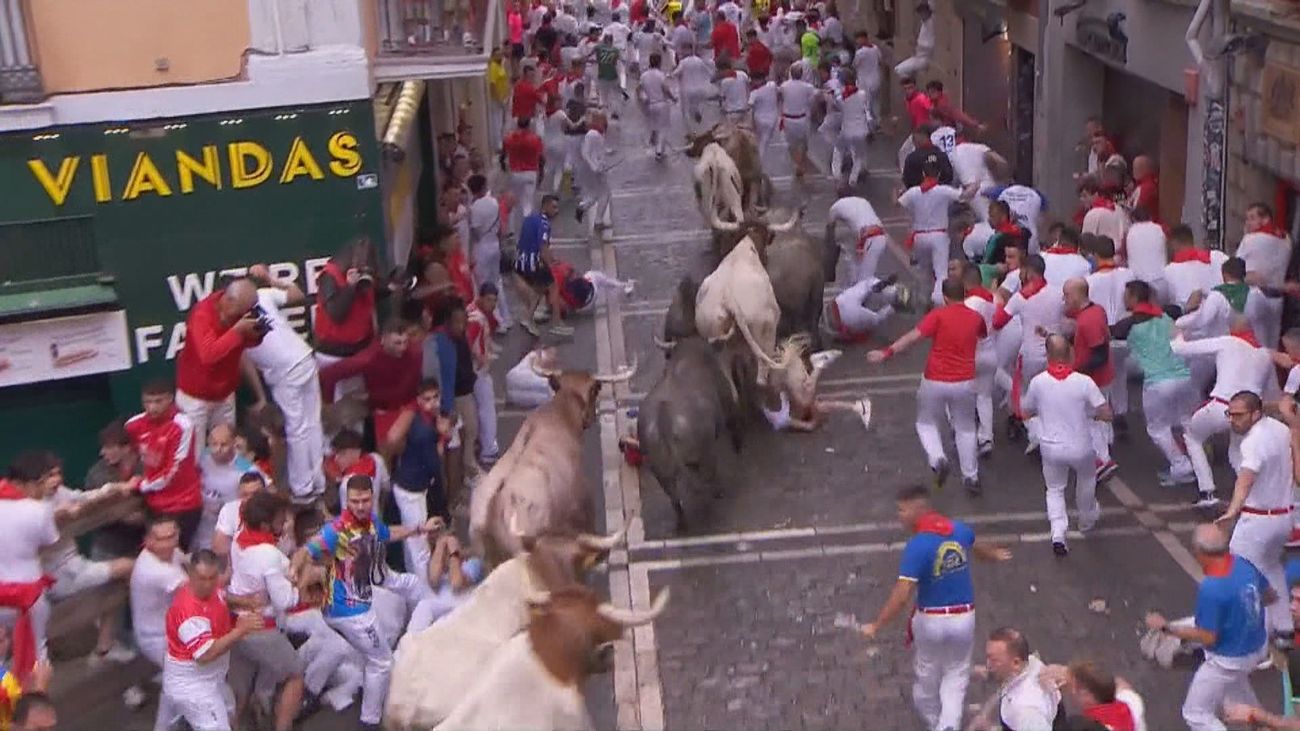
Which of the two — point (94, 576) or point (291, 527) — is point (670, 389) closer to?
point (291, 527)

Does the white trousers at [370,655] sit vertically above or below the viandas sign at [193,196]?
below

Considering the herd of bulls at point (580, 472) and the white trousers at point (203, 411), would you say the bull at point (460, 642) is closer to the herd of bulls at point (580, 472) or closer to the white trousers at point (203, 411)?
the herd of bulls at point (580, 472)

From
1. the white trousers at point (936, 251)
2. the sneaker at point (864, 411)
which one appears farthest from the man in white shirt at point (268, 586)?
the white trousers at point (936, 251)

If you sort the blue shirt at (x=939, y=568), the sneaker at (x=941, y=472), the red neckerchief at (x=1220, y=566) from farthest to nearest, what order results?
the sneaker at (x=941, y=472), the blue shirt at (x=939, y=568), the red neckerchief at (x=1220, y=566)

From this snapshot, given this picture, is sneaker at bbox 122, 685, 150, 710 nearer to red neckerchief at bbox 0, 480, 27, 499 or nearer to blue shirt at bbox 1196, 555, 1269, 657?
red neckerchief at bbox 0, 480, 27, 499

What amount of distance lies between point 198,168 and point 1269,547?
7193 mm

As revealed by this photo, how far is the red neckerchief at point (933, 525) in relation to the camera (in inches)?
318

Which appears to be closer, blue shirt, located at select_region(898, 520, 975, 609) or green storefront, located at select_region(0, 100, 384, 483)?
blue shirt, located at select_region(898, 520, 975, 609)

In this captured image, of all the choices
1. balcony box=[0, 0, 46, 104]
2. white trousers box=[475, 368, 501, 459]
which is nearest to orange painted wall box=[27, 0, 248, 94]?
balcony box=[0, 0, 46, 104]

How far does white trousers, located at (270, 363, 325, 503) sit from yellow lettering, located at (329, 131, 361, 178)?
69.3 inches

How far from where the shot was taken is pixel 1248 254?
41.1 feet

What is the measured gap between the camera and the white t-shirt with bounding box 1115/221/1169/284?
13.1m

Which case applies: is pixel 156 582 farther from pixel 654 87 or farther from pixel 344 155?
pixel 654 87

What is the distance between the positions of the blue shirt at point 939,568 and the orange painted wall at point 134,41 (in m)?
5.94
